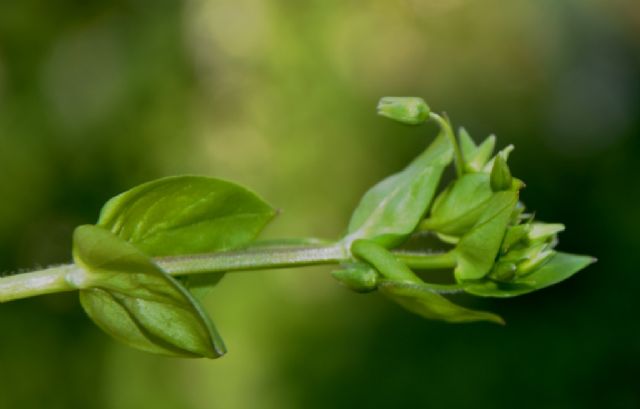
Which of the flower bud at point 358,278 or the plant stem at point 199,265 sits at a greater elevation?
the plant stem at point 199,265

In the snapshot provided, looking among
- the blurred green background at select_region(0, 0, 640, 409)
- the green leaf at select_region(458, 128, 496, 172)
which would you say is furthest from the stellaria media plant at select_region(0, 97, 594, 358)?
the blurred green background at select_region(0, 0, 640, 409)

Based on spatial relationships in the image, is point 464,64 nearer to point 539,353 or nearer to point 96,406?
point 539,353

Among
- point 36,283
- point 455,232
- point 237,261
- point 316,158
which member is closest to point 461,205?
point 455,232

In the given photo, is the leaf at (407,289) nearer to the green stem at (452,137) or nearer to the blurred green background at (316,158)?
the green stem at (452,137)

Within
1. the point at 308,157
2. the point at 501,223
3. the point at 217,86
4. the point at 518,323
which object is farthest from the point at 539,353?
the point at 501,223

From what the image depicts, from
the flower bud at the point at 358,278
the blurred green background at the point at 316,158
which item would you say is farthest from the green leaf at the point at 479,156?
the blurred green background at the point at 316,158

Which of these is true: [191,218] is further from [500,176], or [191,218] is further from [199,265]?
[500,176]

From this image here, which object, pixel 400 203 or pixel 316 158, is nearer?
pixel 400 203

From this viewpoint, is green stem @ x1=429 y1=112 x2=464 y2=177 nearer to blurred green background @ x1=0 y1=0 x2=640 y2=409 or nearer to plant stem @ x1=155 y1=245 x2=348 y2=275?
plant stem @ x1=155 y1=245 x2=348 y2=275
